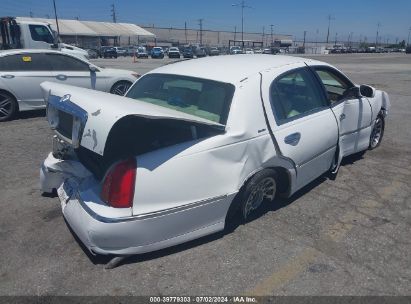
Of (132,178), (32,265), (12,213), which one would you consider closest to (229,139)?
(132,178)

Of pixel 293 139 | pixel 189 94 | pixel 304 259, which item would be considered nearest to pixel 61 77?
pixel 189 94

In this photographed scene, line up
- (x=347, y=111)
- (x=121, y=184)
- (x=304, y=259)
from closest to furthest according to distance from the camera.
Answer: (x=121, y=184), (x=304, y=259), (x=347, y=111)

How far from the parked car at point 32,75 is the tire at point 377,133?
6.09m

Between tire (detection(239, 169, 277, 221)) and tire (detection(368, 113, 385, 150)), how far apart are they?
277 centimetres

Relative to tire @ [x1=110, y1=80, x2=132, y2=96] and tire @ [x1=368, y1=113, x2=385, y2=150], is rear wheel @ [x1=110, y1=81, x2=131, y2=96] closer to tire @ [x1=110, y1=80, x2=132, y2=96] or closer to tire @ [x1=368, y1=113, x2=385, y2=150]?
tire @ [x1=110, y1=80, x2=132, y2=96]

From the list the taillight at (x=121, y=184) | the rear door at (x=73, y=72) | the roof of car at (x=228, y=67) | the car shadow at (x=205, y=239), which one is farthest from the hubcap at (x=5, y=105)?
the taillight at (x=121, y=184)

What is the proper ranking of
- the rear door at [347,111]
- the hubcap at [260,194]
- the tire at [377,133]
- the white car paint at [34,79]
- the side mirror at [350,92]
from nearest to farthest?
the hubcap at [260,194]
the rear door at [347,111]
the side mirror at [350,92]
the tire at [377,133]
the white car paint at [34,79]

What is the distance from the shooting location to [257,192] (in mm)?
3494

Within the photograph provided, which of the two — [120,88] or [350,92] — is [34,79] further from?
[350,92]

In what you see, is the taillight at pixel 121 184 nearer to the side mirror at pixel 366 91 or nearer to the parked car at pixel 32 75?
the side mirror at pixel 366 91

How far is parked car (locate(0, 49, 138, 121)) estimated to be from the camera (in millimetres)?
7711

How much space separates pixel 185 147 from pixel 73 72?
6.45 meters

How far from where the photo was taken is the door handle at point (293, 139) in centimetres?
352

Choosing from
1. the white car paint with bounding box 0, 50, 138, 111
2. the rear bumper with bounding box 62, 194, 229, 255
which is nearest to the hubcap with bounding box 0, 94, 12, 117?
the white car paint with bounding box 0, 50, 138, 111
